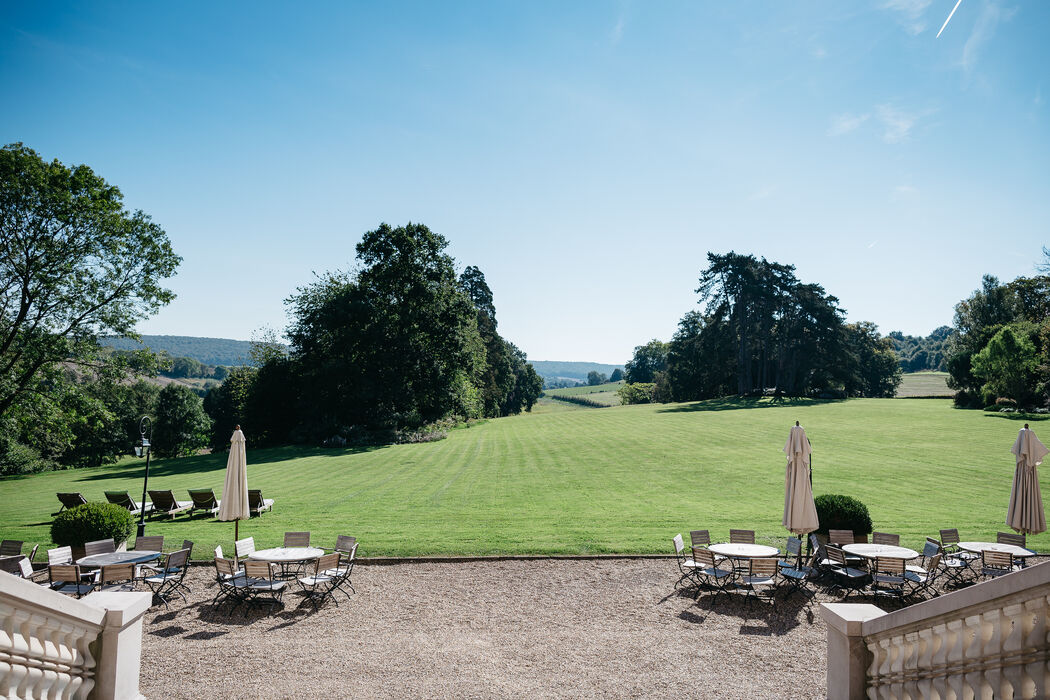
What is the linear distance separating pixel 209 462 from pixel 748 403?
53.3m

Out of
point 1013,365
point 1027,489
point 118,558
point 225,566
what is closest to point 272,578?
point 225,566

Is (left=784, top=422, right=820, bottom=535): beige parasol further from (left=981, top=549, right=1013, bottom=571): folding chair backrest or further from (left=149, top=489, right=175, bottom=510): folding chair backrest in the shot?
(left=149, top=489, right=175, bottom=510): folding chair backrest

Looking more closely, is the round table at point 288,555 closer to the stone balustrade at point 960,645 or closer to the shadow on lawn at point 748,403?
the stone balustrade at point 960,645

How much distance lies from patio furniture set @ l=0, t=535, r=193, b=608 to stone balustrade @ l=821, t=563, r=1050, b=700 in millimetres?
12096

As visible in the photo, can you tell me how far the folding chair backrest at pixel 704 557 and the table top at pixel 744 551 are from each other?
14 cm

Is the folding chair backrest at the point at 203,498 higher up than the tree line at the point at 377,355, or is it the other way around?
the tree line at the point at 377,355

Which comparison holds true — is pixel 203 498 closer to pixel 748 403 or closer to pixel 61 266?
pixel 61 266

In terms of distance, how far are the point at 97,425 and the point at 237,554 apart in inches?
803

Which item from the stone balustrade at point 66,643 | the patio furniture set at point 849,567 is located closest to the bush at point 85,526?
the stone balustrade at point 66,643

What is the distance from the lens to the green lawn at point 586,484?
16.7 m

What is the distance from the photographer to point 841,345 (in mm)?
68500

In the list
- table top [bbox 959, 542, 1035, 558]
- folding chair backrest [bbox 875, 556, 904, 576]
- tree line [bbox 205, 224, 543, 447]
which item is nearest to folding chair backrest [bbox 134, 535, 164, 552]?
folding chair backrest [bbox 875, 556, 904, 576]

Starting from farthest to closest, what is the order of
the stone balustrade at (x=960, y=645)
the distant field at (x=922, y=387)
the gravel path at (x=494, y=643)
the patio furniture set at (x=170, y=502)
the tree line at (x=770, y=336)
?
the distant field at (x=922, y=387) → the tree line at (x=770, y=336) → the patio furniture set at (x=170, y=502) → the gravel path at (x=494, y=643) → the stone balustrade at (x=960, y=645)

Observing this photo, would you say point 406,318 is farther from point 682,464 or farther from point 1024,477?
point 1024,477
